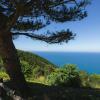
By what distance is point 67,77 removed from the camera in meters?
19.1

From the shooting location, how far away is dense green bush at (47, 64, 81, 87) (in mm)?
18984

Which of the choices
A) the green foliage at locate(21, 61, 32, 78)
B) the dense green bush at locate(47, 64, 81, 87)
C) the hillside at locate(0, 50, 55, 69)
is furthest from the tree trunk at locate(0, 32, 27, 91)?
the green foliage at locate(21, 61, 32, 78)

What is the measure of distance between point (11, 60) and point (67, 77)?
7.49 meters

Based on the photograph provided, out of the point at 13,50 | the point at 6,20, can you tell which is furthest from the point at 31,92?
the point at 6,20

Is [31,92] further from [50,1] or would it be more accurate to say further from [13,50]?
[50,1]

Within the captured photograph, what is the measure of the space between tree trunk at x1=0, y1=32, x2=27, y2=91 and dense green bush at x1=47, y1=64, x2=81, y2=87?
6997 millimetres

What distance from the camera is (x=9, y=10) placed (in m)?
12.5

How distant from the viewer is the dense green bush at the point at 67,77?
19.0m

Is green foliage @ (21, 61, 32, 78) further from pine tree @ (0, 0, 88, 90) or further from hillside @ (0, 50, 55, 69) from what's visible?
pine tree @ (0, 0, 88, 90)

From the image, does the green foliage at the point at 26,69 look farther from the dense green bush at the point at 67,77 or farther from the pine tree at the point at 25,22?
the pine tree at the point at 25,22

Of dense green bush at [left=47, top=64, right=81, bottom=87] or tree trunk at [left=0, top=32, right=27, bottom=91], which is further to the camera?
dense green bush at [left=47, top=64, right=81, bottom=87]

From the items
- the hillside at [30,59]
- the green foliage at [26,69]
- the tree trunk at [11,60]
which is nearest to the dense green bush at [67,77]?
the hillside at [30,59]

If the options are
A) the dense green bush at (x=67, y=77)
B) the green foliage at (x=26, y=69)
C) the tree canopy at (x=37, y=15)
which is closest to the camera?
the tree canopy at (x=37, y=15)

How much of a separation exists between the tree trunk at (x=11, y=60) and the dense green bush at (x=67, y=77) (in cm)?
700
